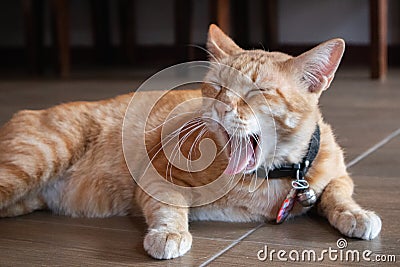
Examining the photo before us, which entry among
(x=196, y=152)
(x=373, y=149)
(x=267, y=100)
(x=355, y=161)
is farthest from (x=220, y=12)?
(x=267, y=100)

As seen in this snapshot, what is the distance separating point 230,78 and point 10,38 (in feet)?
15.2

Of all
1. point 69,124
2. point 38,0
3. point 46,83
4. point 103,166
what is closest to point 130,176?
point 103,166

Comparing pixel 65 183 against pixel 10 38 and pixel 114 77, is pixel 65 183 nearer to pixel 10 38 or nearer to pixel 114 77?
pixel 114 77

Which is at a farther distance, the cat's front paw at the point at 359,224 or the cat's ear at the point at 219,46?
the cat's ear at the point at 219,46

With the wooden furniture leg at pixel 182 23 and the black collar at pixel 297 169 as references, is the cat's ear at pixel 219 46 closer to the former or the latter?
the black collar at pixel 297 169

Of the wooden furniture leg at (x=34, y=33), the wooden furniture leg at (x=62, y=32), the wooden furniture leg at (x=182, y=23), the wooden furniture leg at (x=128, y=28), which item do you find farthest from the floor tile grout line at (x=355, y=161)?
the wooden furniture leg at (x=128, y=28)

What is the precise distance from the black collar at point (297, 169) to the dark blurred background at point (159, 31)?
7.50ft

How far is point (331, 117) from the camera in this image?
110 inches

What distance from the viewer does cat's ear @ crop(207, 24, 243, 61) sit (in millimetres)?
1501

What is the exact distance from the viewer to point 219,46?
1.56 metres

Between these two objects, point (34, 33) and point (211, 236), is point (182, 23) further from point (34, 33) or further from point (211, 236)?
point (211, 236)

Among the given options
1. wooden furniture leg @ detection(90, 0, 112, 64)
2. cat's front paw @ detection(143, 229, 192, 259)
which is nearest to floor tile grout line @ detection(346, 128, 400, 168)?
cat's front paw @ detection(143, 229, 192, 259)

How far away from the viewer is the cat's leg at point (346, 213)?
1.37 meters

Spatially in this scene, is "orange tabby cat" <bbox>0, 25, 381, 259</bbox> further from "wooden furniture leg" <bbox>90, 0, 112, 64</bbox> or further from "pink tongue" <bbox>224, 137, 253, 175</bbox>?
"wooden furniture leg" <bbox>90, 0, 112, 64</bbox>
